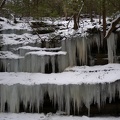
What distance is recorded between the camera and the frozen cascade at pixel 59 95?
815cm

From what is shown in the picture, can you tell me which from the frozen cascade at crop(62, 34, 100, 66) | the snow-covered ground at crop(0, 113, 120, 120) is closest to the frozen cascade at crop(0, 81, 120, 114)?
the snow-covered ground at crop(0, 113, 120, 120)

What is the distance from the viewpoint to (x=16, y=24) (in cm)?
1435

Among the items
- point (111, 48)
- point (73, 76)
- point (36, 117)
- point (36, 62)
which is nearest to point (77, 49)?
point (111, 48)

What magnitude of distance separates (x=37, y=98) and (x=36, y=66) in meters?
2.25

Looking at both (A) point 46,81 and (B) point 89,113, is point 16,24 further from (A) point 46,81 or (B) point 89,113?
(B) point 89,113

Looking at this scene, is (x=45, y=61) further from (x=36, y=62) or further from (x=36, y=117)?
(x=36, y=117)

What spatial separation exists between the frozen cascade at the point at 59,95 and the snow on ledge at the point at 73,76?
0.23m

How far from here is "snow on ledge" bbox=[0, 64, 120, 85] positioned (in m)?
8.45

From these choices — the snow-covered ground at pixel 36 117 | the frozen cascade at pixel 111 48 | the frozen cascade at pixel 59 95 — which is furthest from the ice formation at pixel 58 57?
the snow-covered ground at pixel 36 117

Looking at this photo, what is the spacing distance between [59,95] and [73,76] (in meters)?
1.24

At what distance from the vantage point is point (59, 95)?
333 inches

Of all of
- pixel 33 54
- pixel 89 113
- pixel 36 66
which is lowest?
pixel 89 113

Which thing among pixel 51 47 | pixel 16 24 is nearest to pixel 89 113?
pixel 51 47

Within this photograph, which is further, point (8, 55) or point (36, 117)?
point (8, 55)
